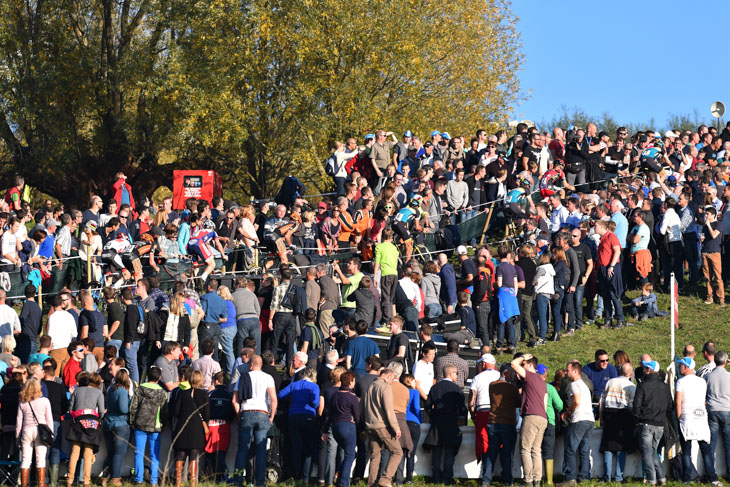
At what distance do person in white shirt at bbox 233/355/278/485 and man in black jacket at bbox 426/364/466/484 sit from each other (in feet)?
6.62

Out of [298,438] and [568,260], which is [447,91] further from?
[298,438]

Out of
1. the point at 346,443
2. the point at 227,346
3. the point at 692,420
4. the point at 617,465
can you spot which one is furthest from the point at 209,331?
the point at 692,420

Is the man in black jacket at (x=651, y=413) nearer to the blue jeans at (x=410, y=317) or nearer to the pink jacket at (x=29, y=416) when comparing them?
the blue jeans at (x=410, y=317)

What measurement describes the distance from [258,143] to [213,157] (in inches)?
79.2

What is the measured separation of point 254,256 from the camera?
21.0 meters

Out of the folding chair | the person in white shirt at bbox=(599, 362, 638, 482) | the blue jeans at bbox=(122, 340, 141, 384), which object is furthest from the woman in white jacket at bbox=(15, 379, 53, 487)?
the person in white shirt at bbox=(599, 362, 638, 482)

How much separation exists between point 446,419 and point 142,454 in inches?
151

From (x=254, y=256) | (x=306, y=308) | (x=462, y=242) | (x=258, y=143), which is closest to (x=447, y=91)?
(x=258, y=143)

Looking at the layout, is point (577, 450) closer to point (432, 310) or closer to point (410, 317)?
point (410, 317)

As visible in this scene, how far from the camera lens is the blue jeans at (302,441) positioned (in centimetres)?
1379

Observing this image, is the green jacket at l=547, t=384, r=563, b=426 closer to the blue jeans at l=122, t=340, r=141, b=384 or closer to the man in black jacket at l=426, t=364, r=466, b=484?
the man in black jacket at l=426, t=364, r=466, b=484

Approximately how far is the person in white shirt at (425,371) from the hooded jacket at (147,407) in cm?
332

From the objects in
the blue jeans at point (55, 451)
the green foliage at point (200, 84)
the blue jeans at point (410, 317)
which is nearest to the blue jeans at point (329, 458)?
the blue jeans at point (55, 451)

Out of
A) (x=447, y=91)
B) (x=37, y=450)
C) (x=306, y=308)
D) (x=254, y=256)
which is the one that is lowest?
(x=37, y=450)
